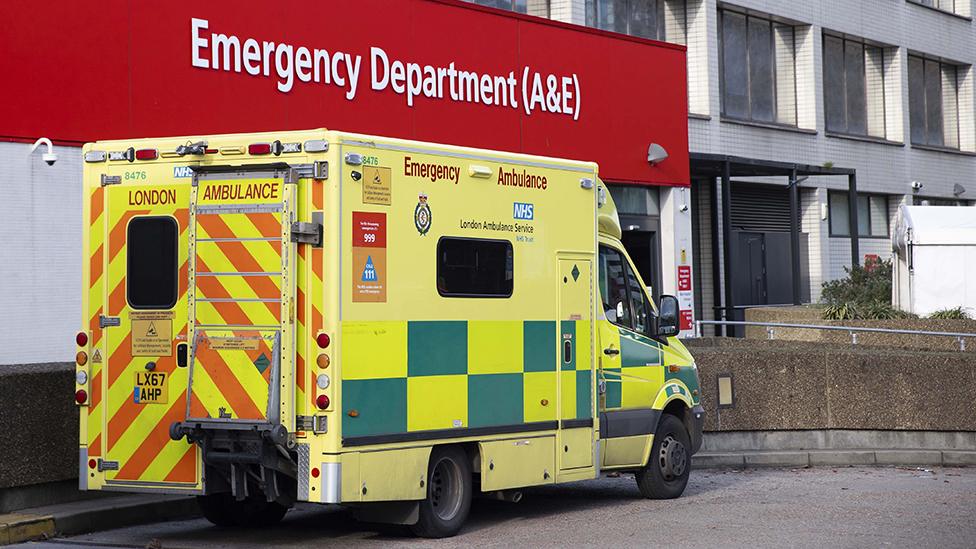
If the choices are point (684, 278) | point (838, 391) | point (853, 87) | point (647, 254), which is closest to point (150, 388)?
point (838, 391)

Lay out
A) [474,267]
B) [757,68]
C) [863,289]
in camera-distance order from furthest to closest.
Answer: [757,68]
[863,289]
[474,267]

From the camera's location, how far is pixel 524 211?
1180 cm

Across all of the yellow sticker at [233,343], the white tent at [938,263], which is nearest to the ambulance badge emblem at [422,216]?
the yellow sticker at [233,343]

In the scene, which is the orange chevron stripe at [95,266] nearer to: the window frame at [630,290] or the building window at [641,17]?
the window frame at [630,290]

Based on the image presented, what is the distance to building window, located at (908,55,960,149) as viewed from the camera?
3844 centimetres

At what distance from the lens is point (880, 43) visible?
3638cm

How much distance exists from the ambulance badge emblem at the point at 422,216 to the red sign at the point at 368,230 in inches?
15.0

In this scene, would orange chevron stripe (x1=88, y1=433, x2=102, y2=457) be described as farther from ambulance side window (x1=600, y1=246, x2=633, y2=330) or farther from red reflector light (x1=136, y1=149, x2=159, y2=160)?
ambulance side window (x1=600, y1=246, x2=633, y2=330)

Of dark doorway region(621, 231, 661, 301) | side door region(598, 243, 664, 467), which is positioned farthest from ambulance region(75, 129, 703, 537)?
dark doorway region(621, 231, 661, 301)

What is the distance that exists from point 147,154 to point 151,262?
787mm

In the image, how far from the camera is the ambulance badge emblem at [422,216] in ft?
35.2

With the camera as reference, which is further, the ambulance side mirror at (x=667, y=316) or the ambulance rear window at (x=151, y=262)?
the ambulance side mirror at (x=667, y=316)

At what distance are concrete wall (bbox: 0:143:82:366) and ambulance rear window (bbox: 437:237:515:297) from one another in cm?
597

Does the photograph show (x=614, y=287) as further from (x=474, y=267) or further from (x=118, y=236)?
(x=118, y=236)
